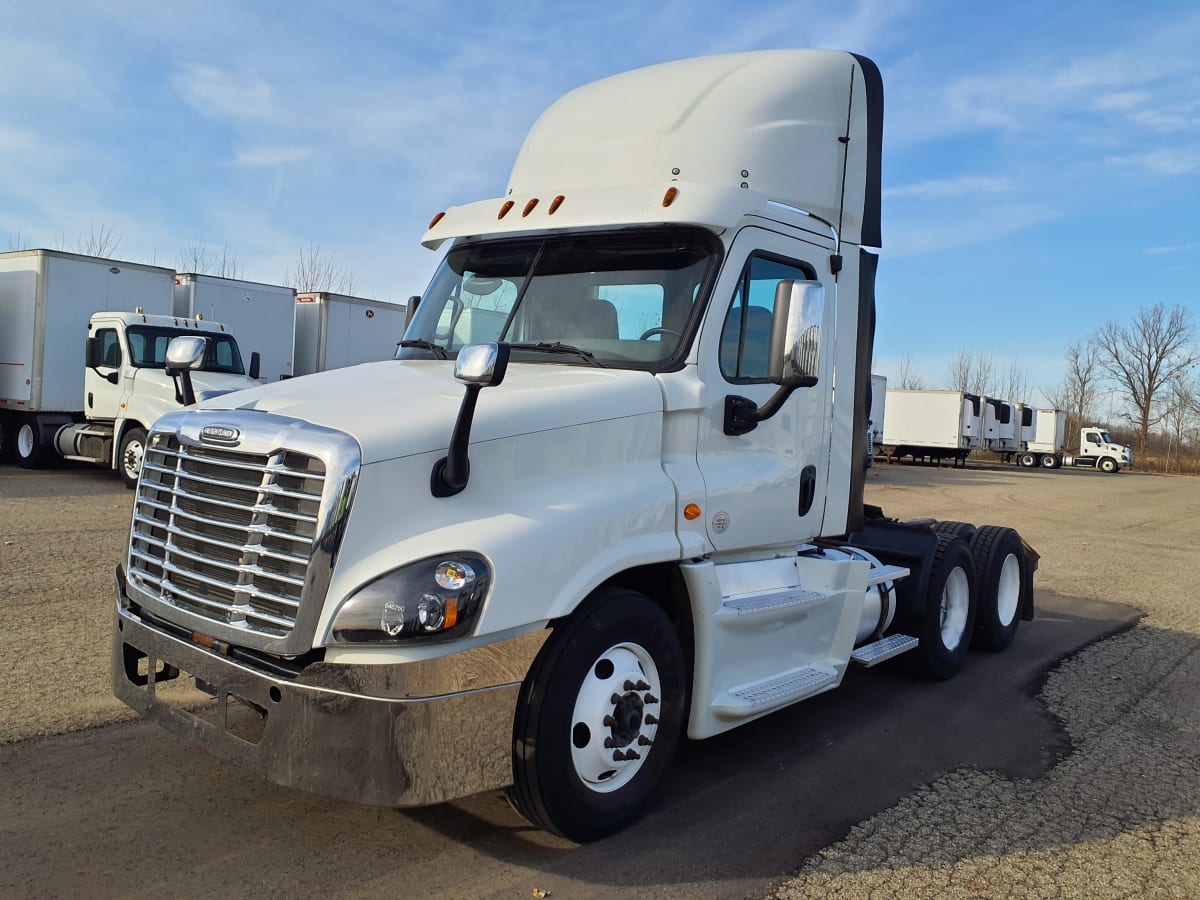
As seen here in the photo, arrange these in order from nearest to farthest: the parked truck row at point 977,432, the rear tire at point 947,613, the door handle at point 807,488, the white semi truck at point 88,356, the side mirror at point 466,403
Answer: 1. the side mirror at point 466,403
2. the door handle at point 807,488
3. the rear tire at point 947,613
4. the white semi truck at point 88,356
5. the parked truck row at point 977,432

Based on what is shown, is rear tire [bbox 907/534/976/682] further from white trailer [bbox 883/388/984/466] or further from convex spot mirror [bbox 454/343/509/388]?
white trailer [bbox 883/388/984/466]

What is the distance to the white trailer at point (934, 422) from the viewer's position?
1912 inches

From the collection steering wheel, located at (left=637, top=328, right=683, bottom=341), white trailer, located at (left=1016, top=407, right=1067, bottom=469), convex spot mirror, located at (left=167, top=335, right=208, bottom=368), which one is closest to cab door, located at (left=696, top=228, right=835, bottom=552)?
steering wheel, located at (left=637, top=328, right=683, bottom=341)

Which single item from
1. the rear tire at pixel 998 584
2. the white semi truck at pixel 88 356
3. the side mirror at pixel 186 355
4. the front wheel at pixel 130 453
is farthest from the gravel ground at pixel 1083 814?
the white semi truck at pixel 88 356

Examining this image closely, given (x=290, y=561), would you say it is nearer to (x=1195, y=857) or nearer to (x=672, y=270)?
(x=672, y=270)

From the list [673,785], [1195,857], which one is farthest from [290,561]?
[1195,857]

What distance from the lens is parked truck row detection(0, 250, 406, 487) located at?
15789mm

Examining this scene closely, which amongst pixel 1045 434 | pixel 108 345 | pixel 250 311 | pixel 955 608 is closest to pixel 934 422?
pixel 1045 434

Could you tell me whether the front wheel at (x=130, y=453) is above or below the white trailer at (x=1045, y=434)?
below

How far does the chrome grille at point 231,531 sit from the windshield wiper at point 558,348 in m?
1.47

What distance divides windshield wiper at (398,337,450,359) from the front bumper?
1.89 metres

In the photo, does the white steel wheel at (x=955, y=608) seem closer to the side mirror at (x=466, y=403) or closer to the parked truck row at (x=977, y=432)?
the side mirror at (x=466, y=403)

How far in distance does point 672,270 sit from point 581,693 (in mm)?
2009

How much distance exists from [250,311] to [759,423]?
54.9 feet
